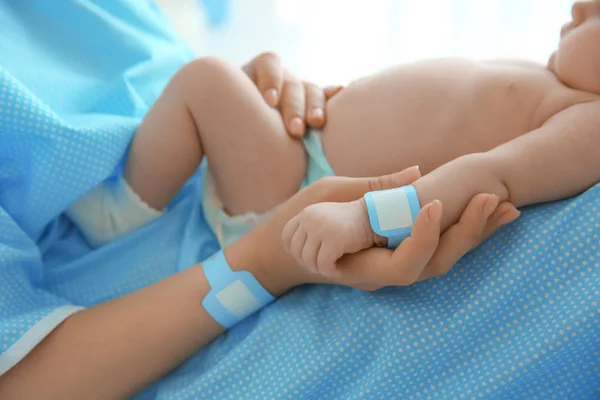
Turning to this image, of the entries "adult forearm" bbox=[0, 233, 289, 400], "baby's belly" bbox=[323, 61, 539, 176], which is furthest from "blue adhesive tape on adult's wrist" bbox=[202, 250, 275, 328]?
"baby's belly" bbox=[323, 61, 539, 176]

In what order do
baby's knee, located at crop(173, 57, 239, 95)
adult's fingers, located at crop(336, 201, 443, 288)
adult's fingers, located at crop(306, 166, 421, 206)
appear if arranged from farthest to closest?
1. baby's knee, located at crop(173, 57, 239, 95)
2. adult's fingers, located at crop(306, 166, 421, 206)
3. adult's fingers, located at crop(336, 201, 443, 288)

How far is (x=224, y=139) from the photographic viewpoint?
0.99m

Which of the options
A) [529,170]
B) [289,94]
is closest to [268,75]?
[289,94]

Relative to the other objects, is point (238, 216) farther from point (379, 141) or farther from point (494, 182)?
point (494, 182)

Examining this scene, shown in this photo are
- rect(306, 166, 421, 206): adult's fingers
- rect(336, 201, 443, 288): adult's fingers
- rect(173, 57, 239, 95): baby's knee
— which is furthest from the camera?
rect(173, 57, 239, 95): baby's knee

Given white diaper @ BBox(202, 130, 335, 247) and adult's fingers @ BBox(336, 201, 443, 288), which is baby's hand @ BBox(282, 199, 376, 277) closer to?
adult's fingers @ BBox(336, 201, 443, 288)

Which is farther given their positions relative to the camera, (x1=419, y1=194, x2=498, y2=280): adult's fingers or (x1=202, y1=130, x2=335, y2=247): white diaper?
(x1=202, y1=130, x2=335, y2=247): white diaper

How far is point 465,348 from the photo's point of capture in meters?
0.77

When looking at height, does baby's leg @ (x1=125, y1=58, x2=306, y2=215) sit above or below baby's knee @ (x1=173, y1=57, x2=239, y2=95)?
below

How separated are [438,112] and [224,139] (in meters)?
0.35

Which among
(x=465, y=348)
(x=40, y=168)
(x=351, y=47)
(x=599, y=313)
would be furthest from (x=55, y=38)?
(x=599, y=313)

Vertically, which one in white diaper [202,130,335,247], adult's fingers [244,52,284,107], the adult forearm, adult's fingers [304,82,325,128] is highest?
adult's fingers [244,52,284,107]

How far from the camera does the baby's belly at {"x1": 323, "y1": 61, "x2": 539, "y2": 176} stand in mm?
892

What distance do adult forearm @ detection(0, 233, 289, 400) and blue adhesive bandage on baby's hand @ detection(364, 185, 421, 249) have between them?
0.23 meters
